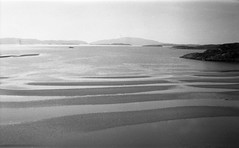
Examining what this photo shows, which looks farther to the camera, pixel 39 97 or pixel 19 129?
pixel 39 97

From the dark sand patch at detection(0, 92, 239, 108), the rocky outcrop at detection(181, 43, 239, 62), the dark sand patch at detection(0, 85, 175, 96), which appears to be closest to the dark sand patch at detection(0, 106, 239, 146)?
the dark sand patch at detection(0, 92, 239, 108)

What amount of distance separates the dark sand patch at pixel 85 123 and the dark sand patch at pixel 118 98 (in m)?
3.04

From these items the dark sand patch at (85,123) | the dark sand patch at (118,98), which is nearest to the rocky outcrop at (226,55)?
the dark sand patch at (118,98)

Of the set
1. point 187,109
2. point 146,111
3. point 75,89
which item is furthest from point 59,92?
point 187,109

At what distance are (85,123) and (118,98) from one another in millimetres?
6358

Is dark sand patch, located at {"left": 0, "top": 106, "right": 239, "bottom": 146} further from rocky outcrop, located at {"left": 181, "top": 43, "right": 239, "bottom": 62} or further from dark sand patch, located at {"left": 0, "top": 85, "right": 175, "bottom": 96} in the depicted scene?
rocky outcrop, located at {"left": 181, "top": 43, "right": 239, "bottom": 62}

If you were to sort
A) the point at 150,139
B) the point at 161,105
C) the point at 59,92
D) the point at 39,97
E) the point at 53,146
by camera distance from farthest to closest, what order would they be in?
1. the point at 59,92
2. the point at 39,97
3. the point at 161,105
4. the point at 150,139
5. the point at 53,146

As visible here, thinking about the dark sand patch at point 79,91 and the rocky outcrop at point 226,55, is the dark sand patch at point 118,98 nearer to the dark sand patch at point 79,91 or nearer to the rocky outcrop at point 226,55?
the dark sand patch at point 79,91

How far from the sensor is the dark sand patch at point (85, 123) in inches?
415

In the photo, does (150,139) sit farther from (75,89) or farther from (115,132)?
(75,89)

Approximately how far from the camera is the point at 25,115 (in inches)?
551

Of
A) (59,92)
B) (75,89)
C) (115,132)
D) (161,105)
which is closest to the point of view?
(115,132)

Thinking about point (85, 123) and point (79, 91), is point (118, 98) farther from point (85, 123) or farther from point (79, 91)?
point (85, 123)

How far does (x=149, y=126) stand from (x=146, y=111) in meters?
2.87
